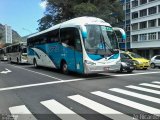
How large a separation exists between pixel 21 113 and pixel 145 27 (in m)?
61.9

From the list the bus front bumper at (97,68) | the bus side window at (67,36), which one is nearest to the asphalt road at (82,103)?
the bus front bumper at (97,68)

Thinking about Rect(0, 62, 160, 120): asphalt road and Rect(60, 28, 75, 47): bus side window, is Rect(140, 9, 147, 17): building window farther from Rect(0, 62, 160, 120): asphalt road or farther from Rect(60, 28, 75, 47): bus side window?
Rect(0, 62, 160, 120): asphalt road

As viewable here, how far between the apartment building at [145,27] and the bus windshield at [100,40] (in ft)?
153

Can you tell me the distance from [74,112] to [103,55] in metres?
9.31

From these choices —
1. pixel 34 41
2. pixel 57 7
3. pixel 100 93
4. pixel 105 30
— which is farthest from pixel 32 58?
pixel 57 7

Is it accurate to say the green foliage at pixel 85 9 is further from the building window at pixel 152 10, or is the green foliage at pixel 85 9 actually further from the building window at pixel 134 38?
the building window at pixel 134 38

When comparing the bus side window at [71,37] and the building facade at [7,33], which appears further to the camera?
the building facade at [7,33]

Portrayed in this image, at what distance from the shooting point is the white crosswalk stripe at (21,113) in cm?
809

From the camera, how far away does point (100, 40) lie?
17.6 meters

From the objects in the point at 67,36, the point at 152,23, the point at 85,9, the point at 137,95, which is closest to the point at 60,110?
the point at 137,95

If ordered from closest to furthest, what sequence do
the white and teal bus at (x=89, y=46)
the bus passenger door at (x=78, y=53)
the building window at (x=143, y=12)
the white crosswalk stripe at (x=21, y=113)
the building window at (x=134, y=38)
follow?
1. the white crosswalk stripe at (x=21, y=113)
2. the white and teal bus at (x=89, y=46)
3. the bus passenger door at (x=78, y=53)
4. the building window at (x=143, y=12)
5. the building window at (x=134, y=38)

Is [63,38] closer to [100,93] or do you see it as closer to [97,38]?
[97,38]

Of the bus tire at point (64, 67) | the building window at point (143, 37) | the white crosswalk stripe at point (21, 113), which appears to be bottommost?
the white crosswalk stripe at point (21, 113)

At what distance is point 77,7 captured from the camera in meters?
53.4
